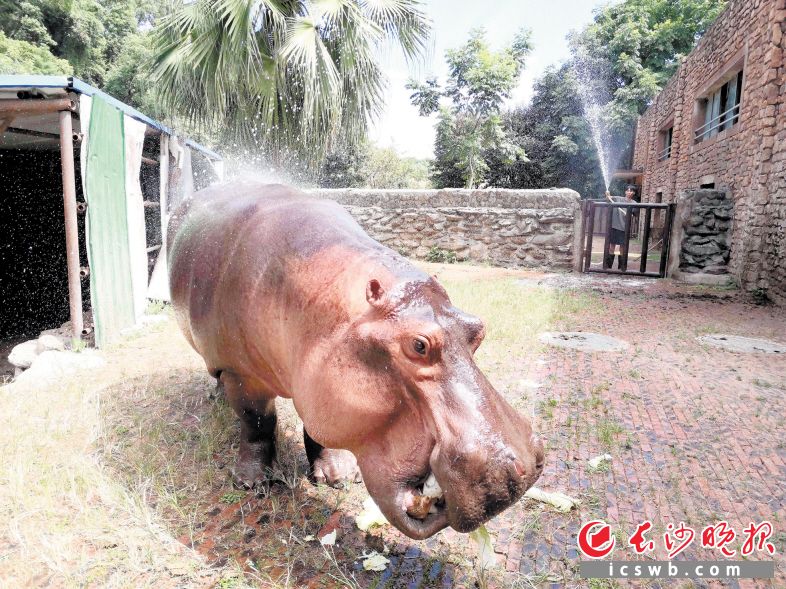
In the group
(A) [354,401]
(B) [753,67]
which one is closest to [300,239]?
(A) [354,401]

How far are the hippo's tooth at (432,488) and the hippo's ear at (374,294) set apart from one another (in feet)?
1.60

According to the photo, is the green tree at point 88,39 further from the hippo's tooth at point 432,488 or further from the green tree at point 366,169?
the hippo's tooth at point 432,488

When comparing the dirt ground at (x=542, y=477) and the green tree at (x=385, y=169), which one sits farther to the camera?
the green tree at (x=385, y=169)

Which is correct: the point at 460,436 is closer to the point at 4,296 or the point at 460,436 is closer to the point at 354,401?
the point at 354,401

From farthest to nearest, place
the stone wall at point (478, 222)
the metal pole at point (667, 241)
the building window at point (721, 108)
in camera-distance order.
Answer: the building window at point (721, 108) → the stone wall at point (478, 222) → the metal pole at point (667, 241)

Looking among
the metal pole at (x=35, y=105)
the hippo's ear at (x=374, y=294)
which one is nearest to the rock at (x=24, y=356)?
the metal pole at (x=35, y=105)

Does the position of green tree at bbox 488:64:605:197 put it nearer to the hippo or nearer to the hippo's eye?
the hippo

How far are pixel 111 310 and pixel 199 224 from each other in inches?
131

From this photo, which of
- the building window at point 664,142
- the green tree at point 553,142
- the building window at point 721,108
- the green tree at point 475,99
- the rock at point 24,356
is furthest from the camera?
the green tree at point 553,142

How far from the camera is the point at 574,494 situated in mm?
2664

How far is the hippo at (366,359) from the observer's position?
1.36 metres

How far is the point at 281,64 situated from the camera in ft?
30.1

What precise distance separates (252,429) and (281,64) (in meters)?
8.08

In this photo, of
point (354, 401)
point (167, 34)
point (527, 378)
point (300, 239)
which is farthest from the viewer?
point (167, 34)
